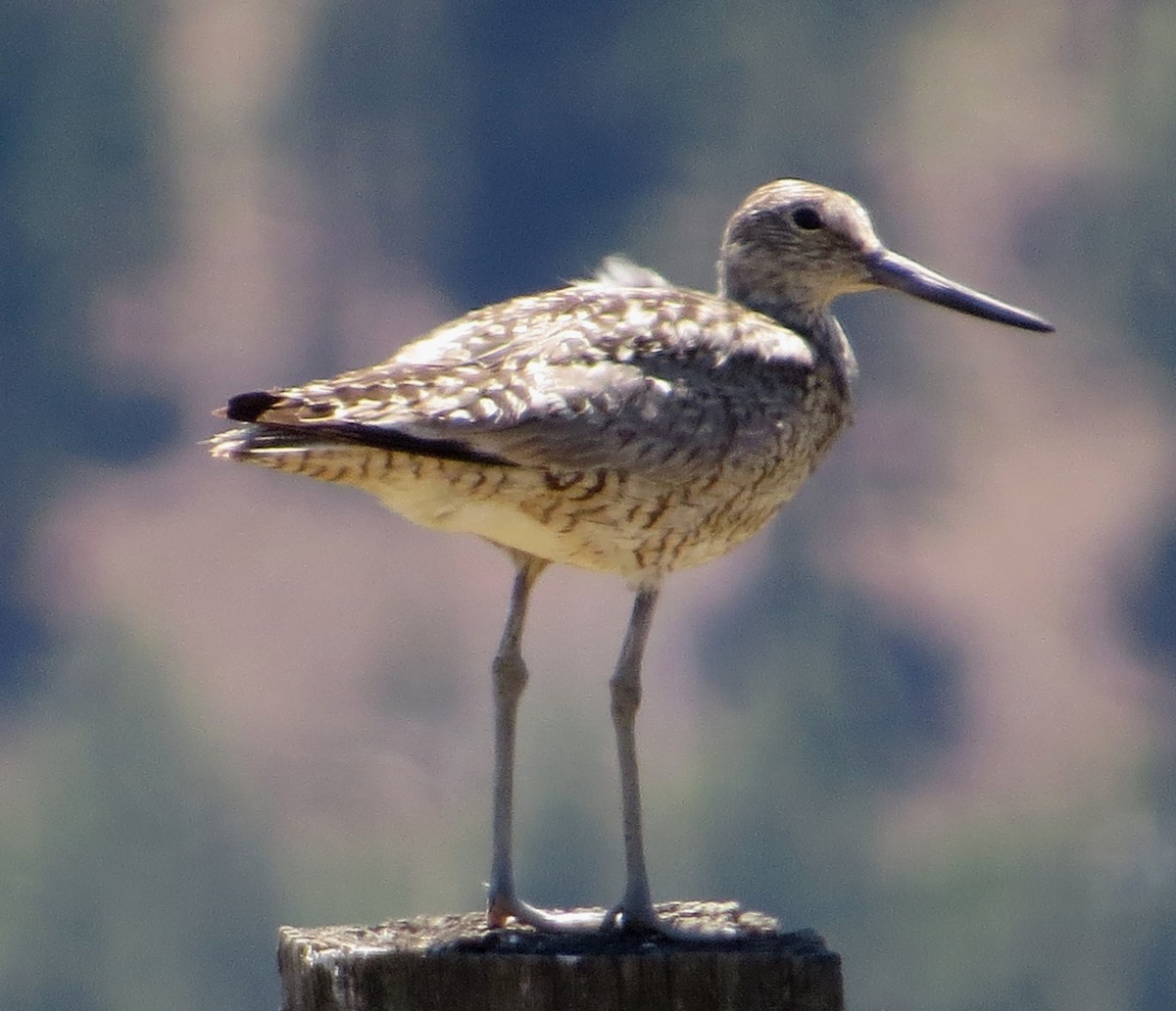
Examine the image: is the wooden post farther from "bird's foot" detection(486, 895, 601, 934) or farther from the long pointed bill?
the long pointed bill

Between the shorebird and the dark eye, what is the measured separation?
0.49m

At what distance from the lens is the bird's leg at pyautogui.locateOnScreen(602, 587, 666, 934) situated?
596cm

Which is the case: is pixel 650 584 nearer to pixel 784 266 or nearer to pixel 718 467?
pixel 718 467

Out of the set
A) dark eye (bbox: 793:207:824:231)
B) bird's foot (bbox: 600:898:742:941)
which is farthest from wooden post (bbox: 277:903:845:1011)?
dark eye (bbox: 793:207:824:231)

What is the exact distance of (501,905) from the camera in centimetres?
608

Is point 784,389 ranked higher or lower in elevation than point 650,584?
higher

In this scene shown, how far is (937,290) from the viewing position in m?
7.30

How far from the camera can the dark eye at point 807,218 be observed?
7.23 m

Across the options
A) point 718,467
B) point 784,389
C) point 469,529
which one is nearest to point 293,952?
point 469,529

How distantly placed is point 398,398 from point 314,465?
0.30 metres

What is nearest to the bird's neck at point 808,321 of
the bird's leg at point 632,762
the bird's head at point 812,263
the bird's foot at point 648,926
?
the bird's head at point 812,263

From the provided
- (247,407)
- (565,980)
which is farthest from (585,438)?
(565,980)

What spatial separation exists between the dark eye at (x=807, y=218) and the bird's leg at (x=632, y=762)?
1.61 metres

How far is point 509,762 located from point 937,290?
229cm
